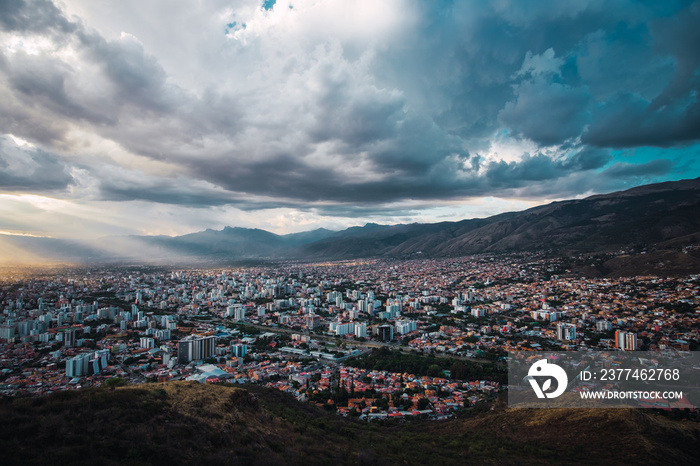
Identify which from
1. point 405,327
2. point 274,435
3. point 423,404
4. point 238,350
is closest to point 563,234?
point 405,327

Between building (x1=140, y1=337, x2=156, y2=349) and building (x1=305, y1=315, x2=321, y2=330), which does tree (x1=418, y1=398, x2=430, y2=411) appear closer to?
building (x1=305, y1=315, x2=321, y2=330)

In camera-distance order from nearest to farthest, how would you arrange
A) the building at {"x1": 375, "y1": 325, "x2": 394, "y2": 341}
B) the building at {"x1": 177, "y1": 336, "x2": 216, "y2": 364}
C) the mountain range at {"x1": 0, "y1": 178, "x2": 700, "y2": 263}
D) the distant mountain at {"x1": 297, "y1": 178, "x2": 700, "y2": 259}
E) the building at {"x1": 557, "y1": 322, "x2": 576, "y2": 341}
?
the building at {"x1": 177, "y1": 336, "x2": 216, "y2": 364} → the building at {"x1": 557, "y1": 322, "x2": 576, "y2": 341} → the building at {"x1": 375, "y1": 325, "x2": 394, "y2": 341} → the distant mountain at {"x1": 297, "y1": 178, "x2": 700, "y2": 259} → the mountain range at {"x1": 0, "y1": 178, "x2": 700, "y2": 263}

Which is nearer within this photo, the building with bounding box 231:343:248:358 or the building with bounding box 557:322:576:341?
the building with bounding box 231:343:248:358

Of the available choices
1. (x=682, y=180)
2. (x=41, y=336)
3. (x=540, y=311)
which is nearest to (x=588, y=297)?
(x=540, y=311)

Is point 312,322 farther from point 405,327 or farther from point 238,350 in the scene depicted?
point 238,350

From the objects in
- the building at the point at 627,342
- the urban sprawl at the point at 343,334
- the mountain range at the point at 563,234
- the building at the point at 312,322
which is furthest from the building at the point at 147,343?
the mountain range at the point at 563,234

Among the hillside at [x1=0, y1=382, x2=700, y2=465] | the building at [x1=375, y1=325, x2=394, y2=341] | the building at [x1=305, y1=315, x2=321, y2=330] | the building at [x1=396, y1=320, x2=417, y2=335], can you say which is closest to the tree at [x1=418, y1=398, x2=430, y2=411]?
the hillside at [x1=0, y1=382, x2=700, y2=465]

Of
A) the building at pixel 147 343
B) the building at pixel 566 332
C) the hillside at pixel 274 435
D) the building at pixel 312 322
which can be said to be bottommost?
the building at pixel 312 322

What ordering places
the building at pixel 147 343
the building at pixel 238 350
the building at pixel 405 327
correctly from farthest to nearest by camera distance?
the building at pixel 405 327, the building at pixel 147 343, the building at pixel 238 350

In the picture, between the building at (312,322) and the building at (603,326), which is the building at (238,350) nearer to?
the building at (312,322)
